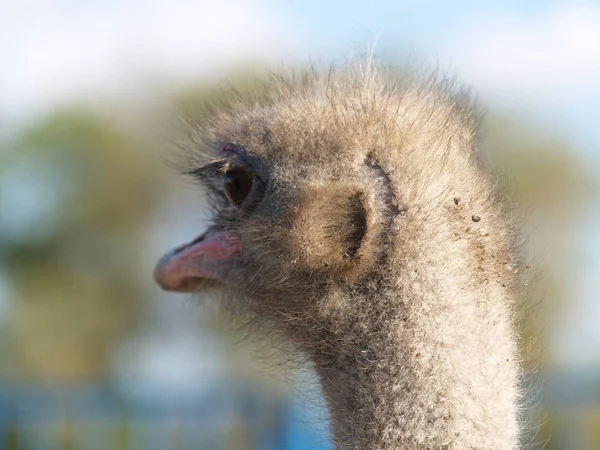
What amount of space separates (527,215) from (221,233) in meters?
0.81

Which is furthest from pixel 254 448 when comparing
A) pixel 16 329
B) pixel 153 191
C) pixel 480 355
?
pixel 153 191

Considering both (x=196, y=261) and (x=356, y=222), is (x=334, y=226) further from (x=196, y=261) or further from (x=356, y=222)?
(x=196, y=261)

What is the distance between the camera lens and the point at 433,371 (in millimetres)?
2082

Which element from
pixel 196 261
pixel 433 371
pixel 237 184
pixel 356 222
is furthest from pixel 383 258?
pixel 196 261

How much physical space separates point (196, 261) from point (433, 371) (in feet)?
2.47

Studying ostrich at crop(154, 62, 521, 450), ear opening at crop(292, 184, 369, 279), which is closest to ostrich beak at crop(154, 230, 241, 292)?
ostrich at crop(154, 62, 521, 450)

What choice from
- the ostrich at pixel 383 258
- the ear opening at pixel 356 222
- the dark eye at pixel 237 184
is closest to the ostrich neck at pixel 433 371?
the ostrich at pixel 383 258

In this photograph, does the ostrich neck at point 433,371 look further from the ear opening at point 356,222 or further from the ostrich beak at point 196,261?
the ostrich beak at point 196,261

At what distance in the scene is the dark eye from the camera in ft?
7.94

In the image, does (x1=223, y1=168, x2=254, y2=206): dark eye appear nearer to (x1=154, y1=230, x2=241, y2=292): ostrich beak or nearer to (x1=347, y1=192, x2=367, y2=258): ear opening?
(x1=154, y1=230, x2=241, y2=292): ostrich beak

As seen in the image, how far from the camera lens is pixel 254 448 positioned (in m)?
9.04

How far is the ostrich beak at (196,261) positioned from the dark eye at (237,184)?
97 mm

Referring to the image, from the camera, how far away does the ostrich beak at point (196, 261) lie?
254 cm

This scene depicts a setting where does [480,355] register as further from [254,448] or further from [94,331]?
[94,331]
